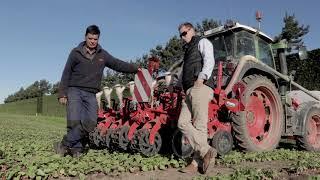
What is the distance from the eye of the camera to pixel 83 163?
6238 mm

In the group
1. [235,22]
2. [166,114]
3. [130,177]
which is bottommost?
[130,177]

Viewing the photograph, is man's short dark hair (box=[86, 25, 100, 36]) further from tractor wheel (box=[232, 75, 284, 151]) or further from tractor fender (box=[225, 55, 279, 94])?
tractor wheel (box=[232, 75, 284, 151])

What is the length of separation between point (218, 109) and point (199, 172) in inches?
81.7

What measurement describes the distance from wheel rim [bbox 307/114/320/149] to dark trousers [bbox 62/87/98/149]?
5.11 m

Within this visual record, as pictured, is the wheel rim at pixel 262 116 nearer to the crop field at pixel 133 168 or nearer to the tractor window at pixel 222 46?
the tractor window at pixel 222 46

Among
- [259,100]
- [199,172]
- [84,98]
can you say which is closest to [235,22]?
[259,100]

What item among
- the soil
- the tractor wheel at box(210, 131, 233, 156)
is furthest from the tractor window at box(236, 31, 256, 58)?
the soil

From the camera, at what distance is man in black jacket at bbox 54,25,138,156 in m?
7.51

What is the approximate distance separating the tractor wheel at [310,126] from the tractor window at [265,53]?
47.4 inches

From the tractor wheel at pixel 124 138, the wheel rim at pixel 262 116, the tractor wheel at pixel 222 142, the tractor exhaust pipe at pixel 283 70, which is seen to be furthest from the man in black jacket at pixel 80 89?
the tractor exhaust pipe at pixel 283 70

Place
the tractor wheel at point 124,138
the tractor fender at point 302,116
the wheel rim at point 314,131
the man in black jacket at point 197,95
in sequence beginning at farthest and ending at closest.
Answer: the wheel rim at point 314,131
the tractor fender at point 302,116
the tractor wheel at point 124,138
the man in black jacket at point 197,95

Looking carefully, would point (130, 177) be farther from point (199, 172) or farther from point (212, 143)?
point (212, 143)

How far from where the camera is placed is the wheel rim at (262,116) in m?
9.23

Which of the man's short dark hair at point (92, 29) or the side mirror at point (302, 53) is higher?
the side mirror at point (302, 53)
